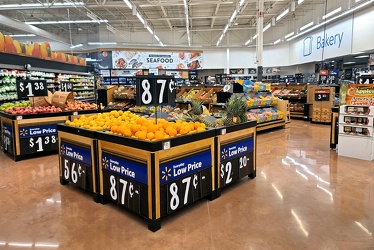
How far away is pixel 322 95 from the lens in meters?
10.3

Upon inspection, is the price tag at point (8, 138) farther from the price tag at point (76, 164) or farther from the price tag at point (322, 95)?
the price tag at point (322, 95)

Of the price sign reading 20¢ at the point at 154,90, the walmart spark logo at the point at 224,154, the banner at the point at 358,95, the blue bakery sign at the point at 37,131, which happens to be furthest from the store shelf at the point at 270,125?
the blue bakery sign at the point at 37,131

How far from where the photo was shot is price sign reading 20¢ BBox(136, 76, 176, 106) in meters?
3.09

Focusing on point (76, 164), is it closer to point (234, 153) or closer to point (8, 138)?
point (234, 153)

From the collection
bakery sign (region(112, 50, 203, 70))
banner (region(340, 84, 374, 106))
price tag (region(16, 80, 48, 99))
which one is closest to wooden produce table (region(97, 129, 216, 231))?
price tag (region(16, 80, 48, 99))

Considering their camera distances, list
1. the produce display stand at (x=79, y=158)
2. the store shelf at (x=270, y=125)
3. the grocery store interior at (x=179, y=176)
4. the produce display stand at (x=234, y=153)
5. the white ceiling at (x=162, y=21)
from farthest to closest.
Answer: the white ceiling at (x=162, y=21)
the store shelf at (x=270, y=125)
the produce display stand at (x=234, y=153)
the produce display stand at (x=79, y=158)
the grocery store interior at (x=179, y=176)

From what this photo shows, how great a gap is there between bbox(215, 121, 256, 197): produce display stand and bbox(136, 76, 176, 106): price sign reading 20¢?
0.80 m

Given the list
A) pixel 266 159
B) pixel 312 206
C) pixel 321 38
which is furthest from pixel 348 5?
pixel 312 206

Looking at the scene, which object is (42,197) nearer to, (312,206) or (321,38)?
(312,206)

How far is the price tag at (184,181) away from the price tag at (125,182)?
0.21 m

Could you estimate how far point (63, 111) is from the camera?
6.17 m

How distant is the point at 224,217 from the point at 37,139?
14.9ft

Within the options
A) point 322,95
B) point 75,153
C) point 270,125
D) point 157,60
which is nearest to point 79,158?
point 75,153

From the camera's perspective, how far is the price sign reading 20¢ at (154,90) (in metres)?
3.09
